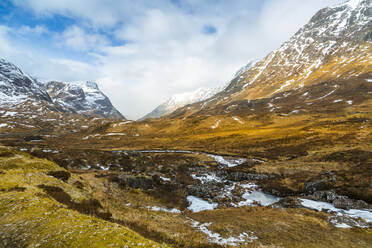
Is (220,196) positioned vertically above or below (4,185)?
below

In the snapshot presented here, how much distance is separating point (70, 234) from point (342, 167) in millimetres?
42084

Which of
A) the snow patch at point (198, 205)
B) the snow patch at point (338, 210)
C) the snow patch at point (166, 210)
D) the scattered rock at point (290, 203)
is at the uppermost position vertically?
the snow patch at point (338, 210)

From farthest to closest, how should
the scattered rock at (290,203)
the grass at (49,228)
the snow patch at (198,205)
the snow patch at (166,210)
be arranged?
the snow patch at (198,205), the scattered rock at (290,203), the snow patch at (166,210), the grass at (49,228)

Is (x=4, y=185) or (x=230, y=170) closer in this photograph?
(x=4, y=185)

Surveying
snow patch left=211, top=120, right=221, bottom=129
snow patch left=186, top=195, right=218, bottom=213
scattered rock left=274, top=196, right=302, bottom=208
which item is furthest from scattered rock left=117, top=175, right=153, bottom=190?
snow patch left=211, top=120, right=221, bottom=129

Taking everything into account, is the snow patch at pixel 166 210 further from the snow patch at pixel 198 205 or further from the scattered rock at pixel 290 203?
the scattered rock at pixel 290 203

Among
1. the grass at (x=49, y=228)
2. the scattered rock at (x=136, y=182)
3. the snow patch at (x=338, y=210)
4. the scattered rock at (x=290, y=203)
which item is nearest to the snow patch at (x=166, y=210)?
the scattered rock at (x=136, y=182)

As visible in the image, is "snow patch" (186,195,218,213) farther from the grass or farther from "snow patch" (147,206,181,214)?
the grass

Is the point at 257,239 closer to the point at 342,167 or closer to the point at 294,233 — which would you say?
the point at 294,233

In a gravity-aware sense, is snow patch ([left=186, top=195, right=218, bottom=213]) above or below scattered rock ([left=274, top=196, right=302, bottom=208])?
below

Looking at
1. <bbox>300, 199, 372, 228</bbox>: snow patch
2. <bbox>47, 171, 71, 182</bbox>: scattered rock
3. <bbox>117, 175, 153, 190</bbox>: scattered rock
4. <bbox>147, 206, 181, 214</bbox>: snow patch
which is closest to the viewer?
<bbox>300, 199, 372, 228</bbox>: snow patch

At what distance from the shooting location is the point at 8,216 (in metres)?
7.38

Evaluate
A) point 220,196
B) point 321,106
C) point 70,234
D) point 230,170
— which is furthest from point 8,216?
point 321,106

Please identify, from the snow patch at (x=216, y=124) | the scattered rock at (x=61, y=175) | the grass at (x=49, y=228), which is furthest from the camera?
the snow patch at (x=216, y=124)
